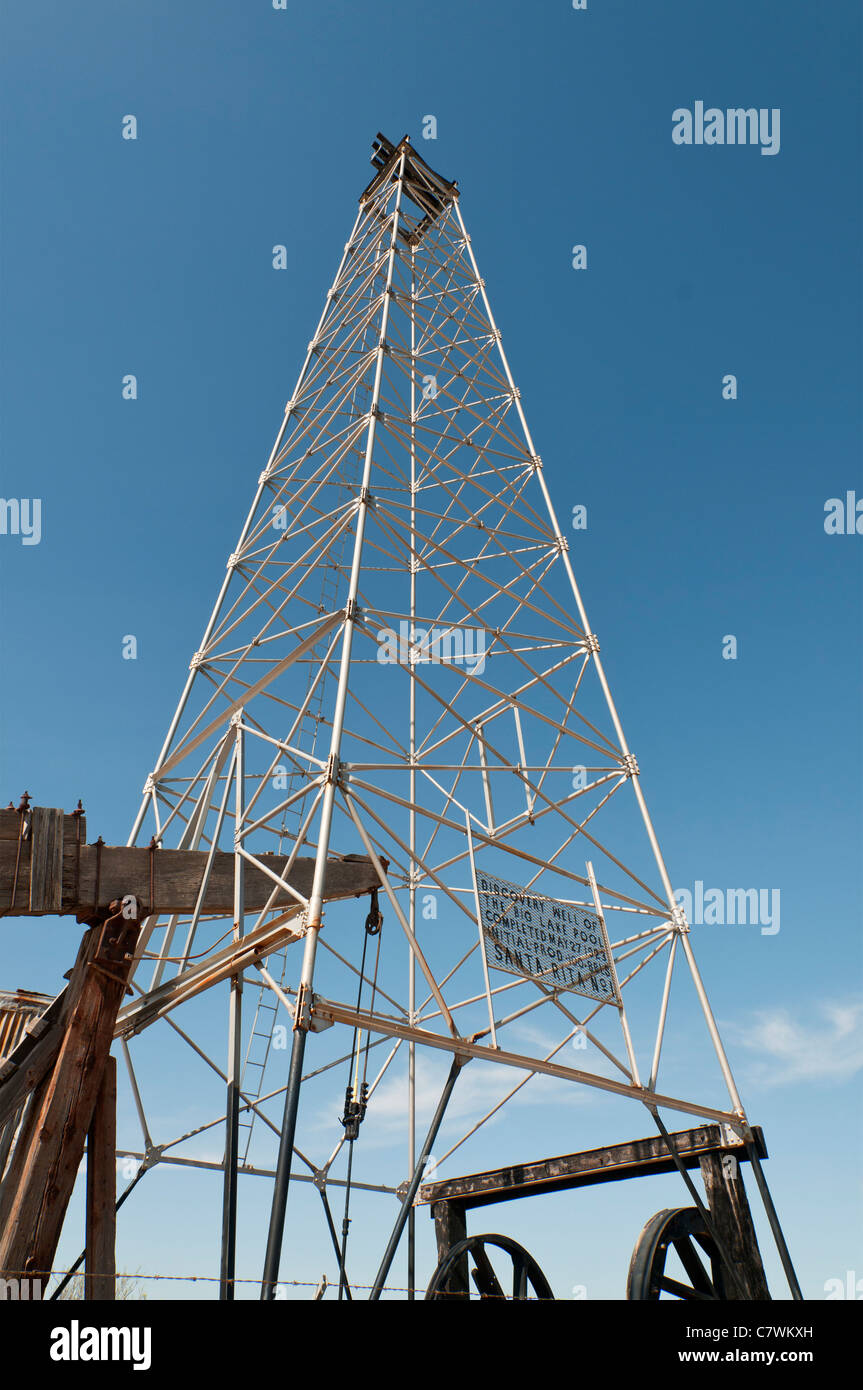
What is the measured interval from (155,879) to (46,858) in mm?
Answer: 1147

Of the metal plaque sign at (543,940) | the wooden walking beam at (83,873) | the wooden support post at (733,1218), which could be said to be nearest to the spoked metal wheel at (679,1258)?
the wooden support post at (733,1218)

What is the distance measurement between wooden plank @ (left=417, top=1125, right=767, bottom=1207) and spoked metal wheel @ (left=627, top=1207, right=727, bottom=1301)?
601 millimetres

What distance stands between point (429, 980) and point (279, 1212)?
244 centimetres

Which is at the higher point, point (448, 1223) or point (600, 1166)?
point (600, 1166)

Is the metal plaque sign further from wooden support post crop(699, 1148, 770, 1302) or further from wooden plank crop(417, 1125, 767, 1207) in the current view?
wooden support post crop(699, 1148, 770, 1302)

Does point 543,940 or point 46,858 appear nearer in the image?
point 46,858

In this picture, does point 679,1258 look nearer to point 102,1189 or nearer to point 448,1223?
point 448,1223

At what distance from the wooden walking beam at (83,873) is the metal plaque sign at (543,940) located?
2803 millimetres

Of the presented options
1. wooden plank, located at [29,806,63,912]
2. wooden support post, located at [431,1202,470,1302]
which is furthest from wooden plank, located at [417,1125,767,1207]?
wooden plank, located at [29,806,63,912]

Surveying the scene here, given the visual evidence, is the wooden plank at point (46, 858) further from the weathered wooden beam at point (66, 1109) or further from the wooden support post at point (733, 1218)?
the wooden support post at point (733, 1218)

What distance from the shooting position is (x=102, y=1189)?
7.92 m

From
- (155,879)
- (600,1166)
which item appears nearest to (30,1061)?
(155,879)

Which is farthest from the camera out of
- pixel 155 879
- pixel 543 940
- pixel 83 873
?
pixel 543 940
